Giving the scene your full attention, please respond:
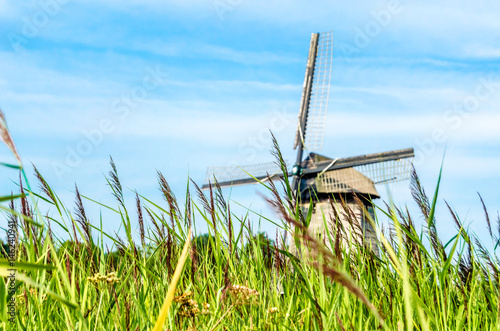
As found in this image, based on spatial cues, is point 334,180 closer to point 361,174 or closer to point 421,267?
point 361,174

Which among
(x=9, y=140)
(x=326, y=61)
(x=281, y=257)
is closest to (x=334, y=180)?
(x=326, y=61)

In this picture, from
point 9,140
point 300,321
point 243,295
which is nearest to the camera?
point 9,140

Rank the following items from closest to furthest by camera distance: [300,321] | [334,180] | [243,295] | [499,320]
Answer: [499,320], [243,295], [300,321], [334,180]

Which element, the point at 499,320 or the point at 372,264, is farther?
the point at 372,264

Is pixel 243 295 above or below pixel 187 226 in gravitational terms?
below

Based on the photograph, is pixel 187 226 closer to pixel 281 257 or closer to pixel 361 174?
pixel 281 257

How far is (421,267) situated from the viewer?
2629mm

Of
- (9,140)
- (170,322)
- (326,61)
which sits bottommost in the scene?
(170,322)

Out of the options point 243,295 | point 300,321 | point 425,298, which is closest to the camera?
point 243,295

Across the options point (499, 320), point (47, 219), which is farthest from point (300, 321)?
point (47, 219)

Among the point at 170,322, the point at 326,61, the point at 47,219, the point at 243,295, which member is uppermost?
the point at 326,61

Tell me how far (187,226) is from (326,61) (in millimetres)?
23183

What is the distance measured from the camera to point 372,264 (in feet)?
8.89

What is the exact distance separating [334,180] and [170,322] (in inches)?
885
